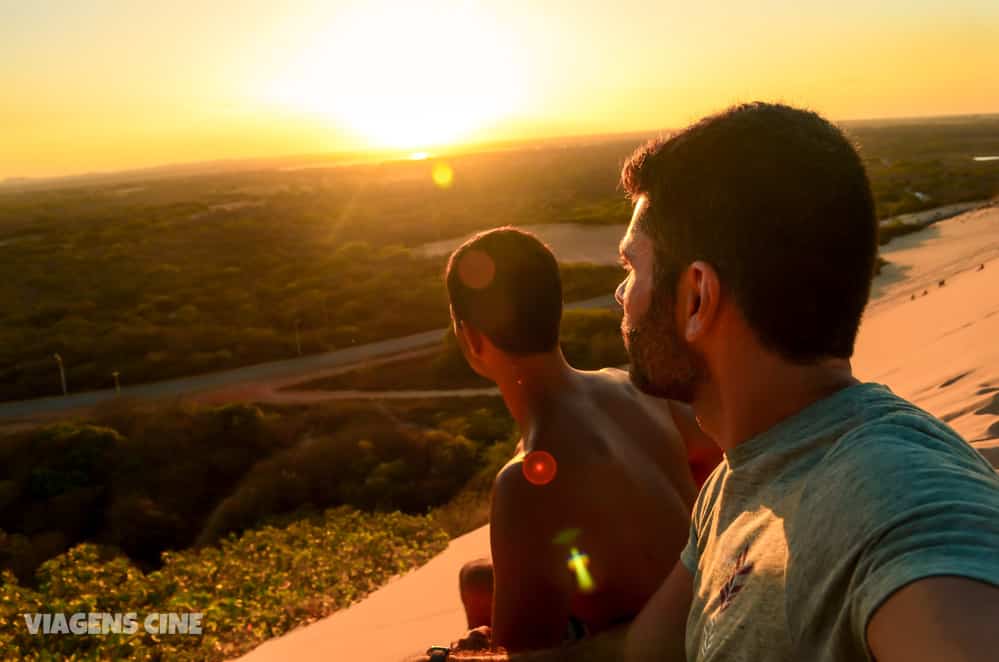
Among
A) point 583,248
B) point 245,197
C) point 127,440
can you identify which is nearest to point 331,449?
point 127,440

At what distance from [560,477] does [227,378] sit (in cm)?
2375

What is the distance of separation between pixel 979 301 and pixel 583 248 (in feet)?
107

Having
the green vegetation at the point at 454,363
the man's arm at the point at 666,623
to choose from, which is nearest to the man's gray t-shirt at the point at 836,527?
the man's arm at the point at 666,623

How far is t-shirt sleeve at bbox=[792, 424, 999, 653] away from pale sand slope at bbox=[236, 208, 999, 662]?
3940 mm

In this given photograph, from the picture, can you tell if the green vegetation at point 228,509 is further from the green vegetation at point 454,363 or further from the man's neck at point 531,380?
the man's neck at point 531,380

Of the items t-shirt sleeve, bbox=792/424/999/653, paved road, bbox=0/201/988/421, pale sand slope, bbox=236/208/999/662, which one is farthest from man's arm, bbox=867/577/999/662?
paved road, bbox=0/201/988/421

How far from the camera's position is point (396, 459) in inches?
589

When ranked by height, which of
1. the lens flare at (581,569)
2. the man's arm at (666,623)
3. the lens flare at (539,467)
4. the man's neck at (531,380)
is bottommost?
the lens flare at (581,569)

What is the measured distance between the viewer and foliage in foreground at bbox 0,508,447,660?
5.54 m

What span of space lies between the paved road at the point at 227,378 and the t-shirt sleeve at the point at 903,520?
77.2ft

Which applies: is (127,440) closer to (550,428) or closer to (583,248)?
(550,428)

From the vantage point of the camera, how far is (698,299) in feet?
4.61

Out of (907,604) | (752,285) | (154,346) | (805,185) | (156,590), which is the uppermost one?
(805,185)

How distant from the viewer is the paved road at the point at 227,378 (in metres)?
23.1
